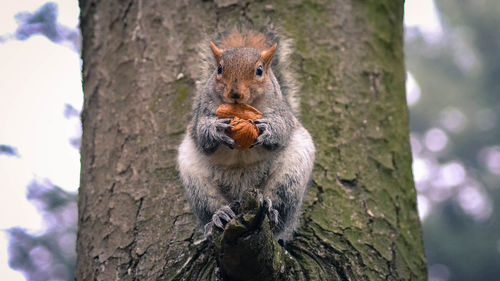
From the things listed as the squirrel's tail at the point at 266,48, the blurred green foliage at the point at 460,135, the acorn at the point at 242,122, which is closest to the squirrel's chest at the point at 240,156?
the acorn at the point at 242,122

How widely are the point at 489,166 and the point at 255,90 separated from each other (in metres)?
5.19

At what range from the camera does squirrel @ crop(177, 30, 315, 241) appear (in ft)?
6.86

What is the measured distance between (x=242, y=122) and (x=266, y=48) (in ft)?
1.98

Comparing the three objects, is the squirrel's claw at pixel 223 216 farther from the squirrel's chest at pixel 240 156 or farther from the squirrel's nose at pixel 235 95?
the squirrel's nose at pixel 235 95

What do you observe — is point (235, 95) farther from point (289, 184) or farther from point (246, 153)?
point (289, 184)

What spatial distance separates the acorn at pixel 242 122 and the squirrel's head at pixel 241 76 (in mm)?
36

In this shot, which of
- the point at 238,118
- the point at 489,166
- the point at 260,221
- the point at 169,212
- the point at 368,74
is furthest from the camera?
the point at 489,166

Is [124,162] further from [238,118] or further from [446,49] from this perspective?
[446,49]

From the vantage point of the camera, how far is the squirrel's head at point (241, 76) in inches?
82.4

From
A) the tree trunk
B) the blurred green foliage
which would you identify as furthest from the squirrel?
the blurred green foliage

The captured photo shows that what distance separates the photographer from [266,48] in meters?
2.46

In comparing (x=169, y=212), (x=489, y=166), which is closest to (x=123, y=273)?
(x=169, y=212)

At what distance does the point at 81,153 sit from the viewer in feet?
8.71

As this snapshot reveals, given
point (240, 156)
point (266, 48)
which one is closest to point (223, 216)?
point (240, 156)
